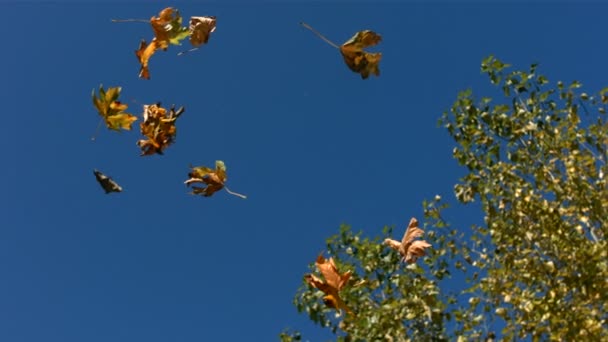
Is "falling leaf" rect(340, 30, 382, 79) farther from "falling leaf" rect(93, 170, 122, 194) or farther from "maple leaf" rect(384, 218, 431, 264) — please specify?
"maple leaf" rect(384, 218, 431, 264)

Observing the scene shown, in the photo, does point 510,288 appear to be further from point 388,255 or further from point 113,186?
point 113,186

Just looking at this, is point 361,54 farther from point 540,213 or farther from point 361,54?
point 540,213

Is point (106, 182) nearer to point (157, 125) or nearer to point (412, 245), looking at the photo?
point (157, 125)

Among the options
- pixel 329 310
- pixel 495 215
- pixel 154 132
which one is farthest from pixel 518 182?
pixel 154 132

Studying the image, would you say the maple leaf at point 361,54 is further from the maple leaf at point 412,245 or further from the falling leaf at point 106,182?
the maple leaf at point 412,245

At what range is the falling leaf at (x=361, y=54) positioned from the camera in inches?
123

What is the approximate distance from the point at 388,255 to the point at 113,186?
4310mm

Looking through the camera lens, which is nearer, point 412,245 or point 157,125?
point 157,125

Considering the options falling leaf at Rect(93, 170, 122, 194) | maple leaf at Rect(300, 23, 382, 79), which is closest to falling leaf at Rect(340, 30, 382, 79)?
maple leaf at Rect(300, 23, 382, 79)

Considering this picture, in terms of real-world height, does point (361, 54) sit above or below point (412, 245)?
below

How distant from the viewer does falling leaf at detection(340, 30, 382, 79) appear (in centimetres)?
313

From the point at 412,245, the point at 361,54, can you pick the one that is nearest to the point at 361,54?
the point at 361,54

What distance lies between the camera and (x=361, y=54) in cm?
320

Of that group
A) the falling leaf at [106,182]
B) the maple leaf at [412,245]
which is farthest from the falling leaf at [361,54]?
the maple leaf at [412,245]
